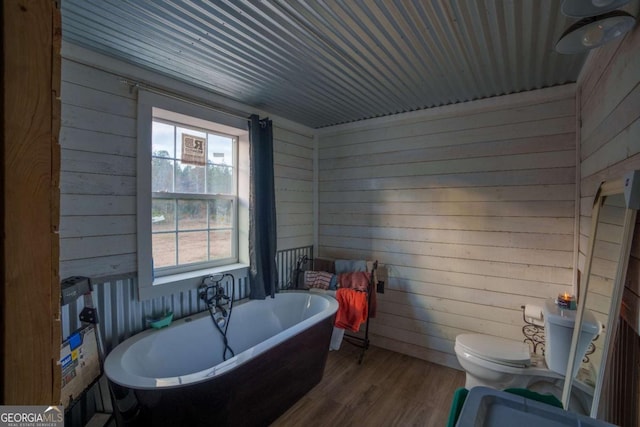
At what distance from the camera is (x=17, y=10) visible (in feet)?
1.47

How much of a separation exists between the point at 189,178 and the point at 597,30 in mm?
2648

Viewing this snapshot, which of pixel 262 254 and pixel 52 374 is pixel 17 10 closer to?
pixel 52 374

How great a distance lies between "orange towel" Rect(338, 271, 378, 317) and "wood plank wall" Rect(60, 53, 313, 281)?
1.83 metres

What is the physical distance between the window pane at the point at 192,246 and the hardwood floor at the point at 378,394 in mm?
1420

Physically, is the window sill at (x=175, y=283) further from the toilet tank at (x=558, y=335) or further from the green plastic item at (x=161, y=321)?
the toilet tank at (x=558, y=335)

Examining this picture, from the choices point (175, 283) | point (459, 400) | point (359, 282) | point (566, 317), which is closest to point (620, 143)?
point (566, 317)

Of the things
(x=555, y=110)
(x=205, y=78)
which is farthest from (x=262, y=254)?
(x=555, y=110)

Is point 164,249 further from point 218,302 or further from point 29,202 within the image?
point 29,202

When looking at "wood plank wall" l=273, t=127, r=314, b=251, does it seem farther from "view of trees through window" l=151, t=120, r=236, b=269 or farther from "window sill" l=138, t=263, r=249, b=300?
"window sill" l=138, t=263, r=249, b=300

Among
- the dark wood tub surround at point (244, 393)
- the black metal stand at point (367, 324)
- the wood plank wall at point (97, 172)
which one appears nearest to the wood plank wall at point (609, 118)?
the black metal stand at point (367, 324)

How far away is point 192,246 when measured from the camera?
2.59m

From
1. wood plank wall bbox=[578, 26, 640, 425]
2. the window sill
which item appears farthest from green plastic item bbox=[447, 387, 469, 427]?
the window sill

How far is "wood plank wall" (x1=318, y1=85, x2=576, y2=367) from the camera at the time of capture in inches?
93.6

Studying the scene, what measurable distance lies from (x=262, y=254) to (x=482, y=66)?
7.66 feet
